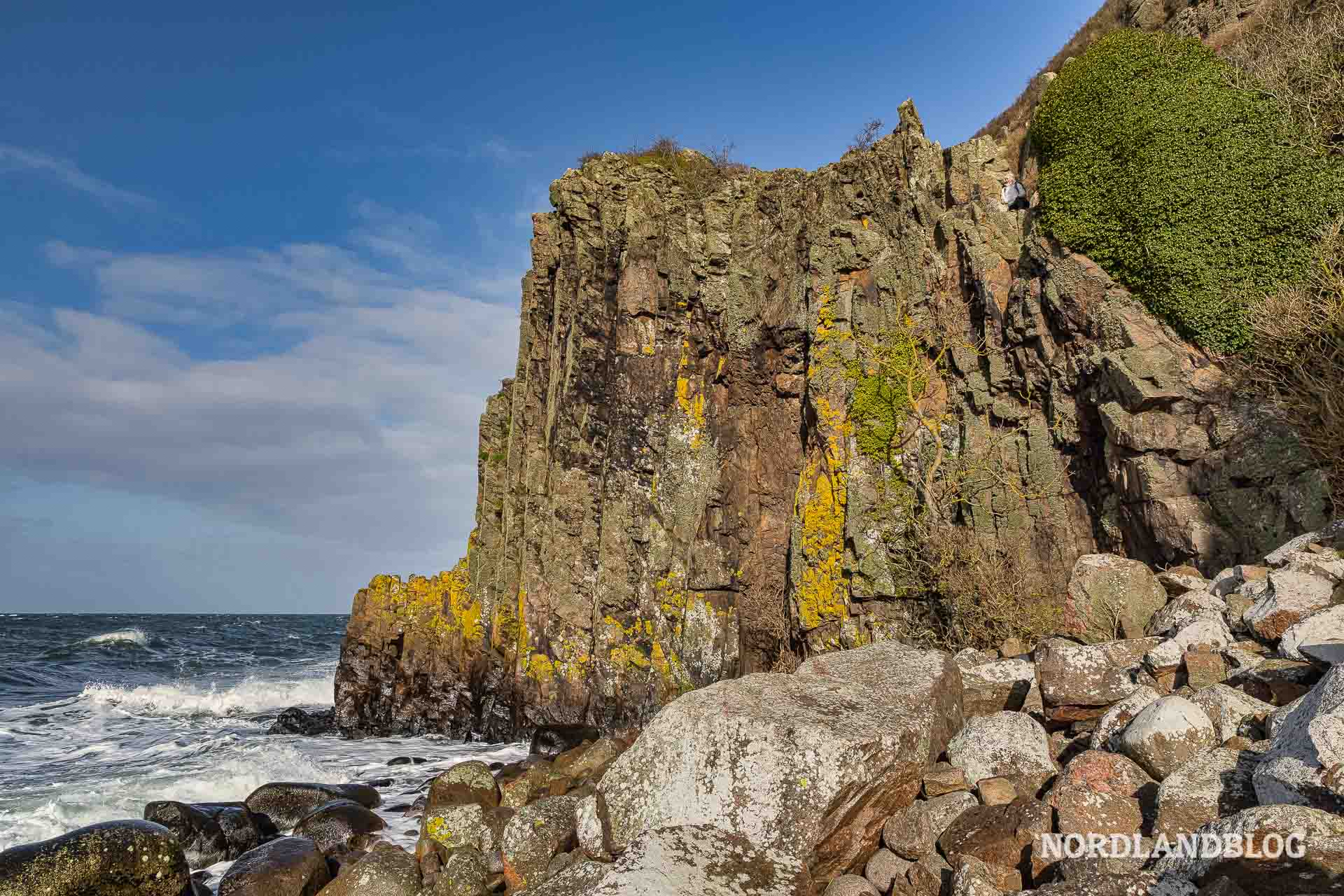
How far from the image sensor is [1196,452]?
38.2ft

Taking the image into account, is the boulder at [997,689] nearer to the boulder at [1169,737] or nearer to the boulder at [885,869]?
the boulder at [1169,737]

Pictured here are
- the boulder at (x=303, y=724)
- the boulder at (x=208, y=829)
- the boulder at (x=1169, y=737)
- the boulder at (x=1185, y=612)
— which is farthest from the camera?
the boulder at (x=303, y=724)

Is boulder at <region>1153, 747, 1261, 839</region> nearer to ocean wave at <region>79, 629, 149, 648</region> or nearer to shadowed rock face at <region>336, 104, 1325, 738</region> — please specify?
shadowed rock face at <region>336, 104, 1325, 738</region>

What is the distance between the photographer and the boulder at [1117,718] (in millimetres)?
5848

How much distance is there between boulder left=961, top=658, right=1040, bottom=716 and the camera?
7602mm

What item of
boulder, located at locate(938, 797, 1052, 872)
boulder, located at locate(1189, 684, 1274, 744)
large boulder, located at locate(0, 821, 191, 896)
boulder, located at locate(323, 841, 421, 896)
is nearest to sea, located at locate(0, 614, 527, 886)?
large boulder, located at locate(0, 821, 191, 896)

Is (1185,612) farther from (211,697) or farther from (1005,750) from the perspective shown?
(211,697)

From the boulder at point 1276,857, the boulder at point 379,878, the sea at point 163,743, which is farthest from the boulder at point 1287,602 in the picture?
the sea at point 163,743

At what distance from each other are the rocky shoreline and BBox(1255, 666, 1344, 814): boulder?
0.4 inches

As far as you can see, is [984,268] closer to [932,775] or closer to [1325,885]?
[932,775]

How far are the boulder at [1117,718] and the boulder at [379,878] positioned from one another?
7.64 meters

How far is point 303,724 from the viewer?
21422mm

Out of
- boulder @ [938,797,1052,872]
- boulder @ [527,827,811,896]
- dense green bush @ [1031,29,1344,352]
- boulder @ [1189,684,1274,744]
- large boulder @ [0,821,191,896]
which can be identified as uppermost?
dense green bush @ [1031,29,1344,352]

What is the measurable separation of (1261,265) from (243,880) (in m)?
17.2
